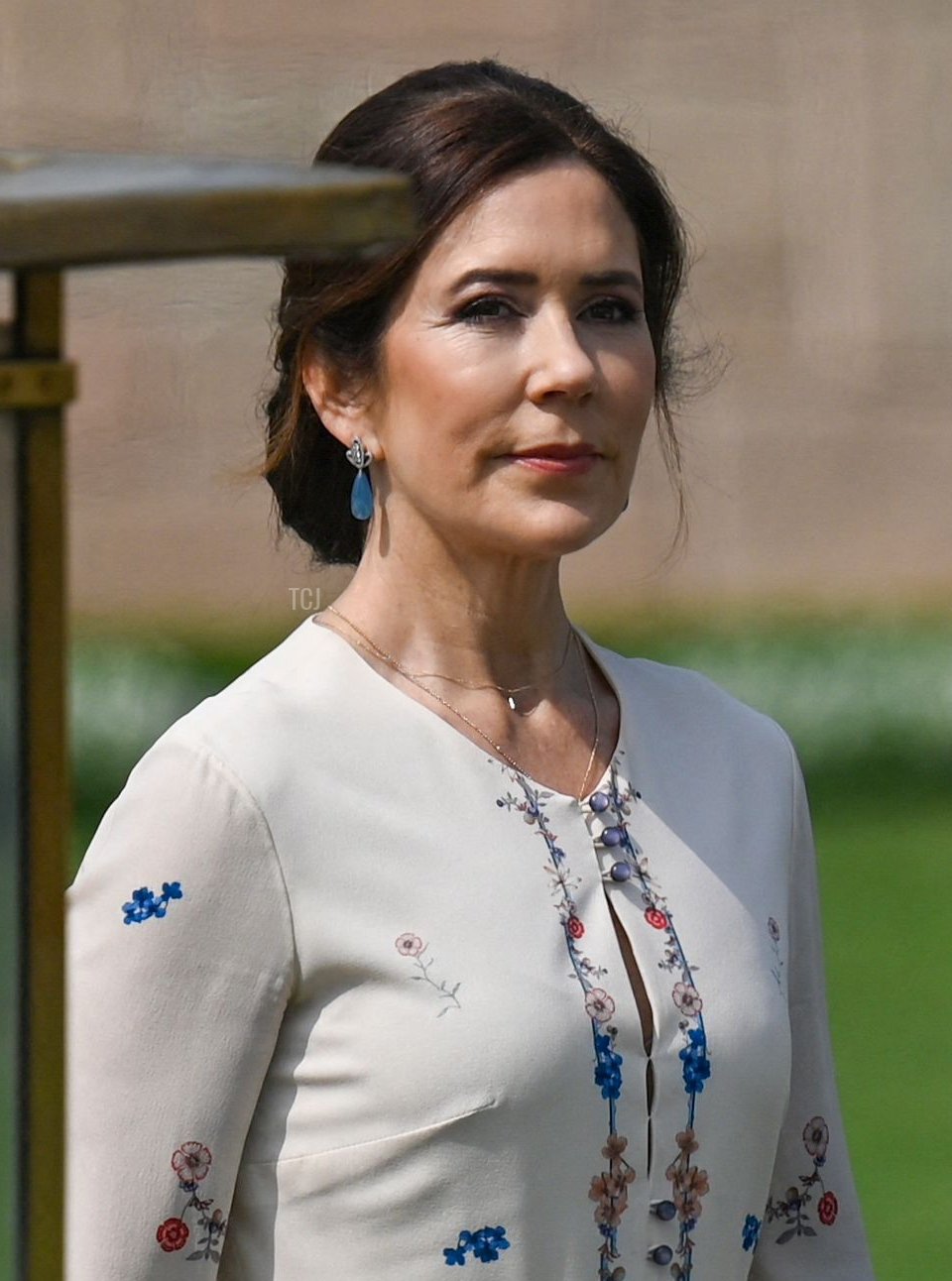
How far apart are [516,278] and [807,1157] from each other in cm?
84

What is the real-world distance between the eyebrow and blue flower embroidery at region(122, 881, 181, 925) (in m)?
0.58

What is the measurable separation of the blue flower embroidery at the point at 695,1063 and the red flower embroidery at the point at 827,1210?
0.31 meters

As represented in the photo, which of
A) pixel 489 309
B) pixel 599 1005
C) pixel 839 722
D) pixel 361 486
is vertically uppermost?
pixel 489 309

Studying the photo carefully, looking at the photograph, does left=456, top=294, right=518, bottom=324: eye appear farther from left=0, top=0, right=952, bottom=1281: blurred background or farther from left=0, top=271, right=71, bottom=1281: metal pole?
left=0, top=0, right=952, bottom=1281: blurred background

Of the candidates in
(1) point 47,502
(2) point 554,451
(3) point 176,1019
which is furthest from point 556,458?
(1) point 47,502

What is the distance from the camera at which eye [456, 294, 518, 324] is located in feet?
7.05

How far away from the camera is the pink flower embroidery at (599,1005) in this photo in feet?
6.59

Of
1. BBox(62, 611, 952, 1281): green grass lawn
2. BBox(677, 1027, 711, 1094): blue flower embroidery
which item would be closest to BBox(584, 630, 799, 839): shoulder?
BBox(677, 1027, 711, 1094): blue flower embroidery

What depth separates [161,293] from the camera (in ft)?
23.9

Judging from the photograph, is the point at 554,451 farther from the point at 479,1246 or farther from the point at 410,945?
the point at 479,1246

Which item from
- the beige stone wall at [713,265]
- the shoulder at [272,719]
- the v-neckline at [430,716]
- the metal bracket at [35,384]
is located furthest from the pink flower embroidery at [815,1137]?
the beige stone wall at [713,265]

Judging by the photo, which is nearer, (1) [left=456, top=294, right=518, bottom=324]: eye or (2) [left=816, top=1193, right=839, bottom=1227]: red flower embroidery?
(1) [left=456, top=294, right=518, bottom=324]: eye

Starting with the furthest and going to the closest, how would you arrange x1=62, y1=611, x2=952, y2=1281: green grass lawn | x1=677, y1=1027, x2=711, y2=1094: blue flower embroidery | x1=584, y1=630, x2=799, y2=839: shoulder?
1. x1=62, y1=611, x2=952, y2=1281: green grass lawn
2. x1=584, y1=630, x2=799, y2=839: shoulder
3. x1=677, y1=1027, x2=711, y2=1094: blue flower embroidery

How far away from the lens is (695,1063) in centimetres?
207
